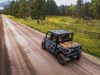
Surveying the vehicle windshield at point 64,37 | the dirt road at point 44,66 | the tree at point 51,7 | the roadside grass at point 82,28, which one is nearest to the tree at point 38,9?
the roadside grass at point 82,28

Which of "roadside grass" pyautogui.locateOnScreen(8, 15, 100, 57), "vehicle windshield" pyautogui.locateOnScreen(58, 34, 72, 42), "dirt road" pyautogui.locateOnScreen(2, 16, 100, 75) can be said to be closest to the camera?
"dirt road" pyautogui.locateOnScreen(2, 16, 100, 75)

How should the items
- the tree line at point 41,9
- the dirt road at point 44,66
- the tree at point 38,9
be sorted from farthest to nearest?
1. the tree line at point 41,9
2. the tree at point 38,9
3. the dirt road at point 44,66

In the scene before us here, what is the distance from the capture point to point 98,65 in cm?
1021

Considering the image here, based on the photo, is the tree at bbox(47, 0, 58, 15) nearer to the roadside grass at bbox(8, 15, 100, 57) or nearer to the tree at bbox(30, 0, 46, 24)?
the roadside grass at bbox(8, 15, 100, 57)

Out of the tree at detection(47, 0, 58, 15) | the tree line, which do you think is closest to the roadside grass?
the tree line

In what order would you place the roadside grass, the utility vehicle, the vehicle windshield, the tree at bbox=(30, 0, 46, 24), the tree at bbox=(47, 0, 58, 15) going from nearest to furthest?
the utility vehicle → the vehicle windshield → the roadside grass → the tree at bbox=(30, 0, 46, 24) → the tree at bbox=(47, 0, 58, 15)

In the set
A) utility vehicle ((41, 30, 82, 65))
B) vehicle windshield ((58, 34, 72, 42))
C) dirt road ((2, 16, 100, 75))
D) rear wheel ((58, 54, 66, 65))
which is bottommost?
dirt road ((2, 16, 100, 75))

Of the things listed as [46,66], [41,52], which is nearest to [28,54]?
[41,52]

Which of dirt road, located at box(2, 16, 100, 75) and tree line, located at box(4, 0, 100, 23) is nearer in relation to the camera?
dirt road, located at box(2, 16, 100, 75)

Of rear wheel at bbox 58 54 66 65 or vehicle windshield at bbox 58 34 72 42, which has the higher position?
vehicle windshield at bbox 58 34 72 42

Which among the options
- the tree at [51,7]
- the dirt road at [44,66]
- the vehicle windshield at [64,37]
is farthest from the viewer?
the tree at [51,7]

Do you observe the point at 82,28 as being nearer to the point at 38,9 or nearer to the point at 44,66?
the point at 38,9

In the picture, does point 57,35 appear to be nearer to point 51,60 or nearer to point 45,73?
point 51,60

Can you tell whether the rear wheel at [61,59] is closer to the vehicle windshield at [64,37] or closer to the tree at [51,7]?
the vehicle windshield at [64,37]
